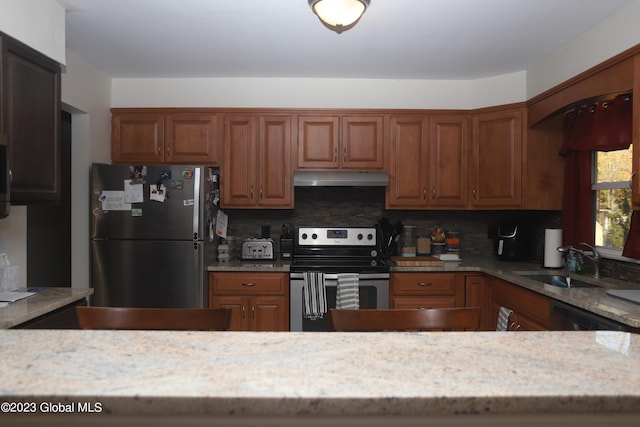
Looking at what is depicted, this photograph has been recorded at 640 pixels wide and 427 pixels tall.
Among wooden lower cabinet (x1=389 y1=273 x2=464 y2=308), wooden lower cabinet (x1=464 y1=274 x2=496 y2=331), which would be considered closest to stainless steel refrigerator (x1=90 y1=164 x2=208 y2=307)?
wooden lower cabinet (x1=389 y1=273 x2=464 y2=308)

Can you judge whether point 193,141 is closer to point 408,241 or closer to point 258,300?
point 258,300

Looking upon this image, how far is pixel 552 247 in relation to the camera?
3.17 metres

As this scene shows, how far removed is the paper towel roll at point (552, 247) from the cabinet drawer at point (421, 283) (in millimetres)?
694

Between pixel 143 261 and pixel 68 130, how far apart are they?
4.19 ft

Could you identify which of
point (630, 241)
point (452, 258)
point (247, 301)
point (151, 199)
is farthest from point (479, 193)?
point (151, 199)

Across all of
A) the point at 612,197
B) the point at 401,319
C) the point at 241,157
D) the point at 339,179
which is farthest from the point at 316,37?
the point at 612,197

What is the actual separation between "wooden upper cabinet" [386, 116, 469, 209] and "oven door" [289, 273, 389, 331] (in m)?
0.69

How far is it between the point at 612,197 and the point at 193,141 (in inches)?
125

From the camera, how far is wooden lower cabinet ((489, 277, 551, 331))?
2580mm

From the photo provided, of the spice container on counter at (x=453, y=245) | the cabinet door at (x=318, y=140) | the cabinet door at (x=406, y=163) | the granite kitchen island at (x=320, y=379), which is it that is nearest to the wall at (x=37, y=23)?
the granite kitchen island at (x=320, y=379)

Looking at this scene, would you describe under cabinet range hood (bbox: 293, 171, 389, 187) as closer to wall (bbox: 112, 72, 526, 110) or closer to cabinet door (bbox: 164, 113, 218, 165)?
wall (bbox: 112, 72, 526, 110)

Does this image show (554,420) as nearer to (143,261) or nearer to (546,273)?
(546,273)

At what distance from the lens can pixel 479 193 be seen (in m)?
3.61

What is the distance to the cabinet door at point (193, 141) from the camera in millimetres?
3600
